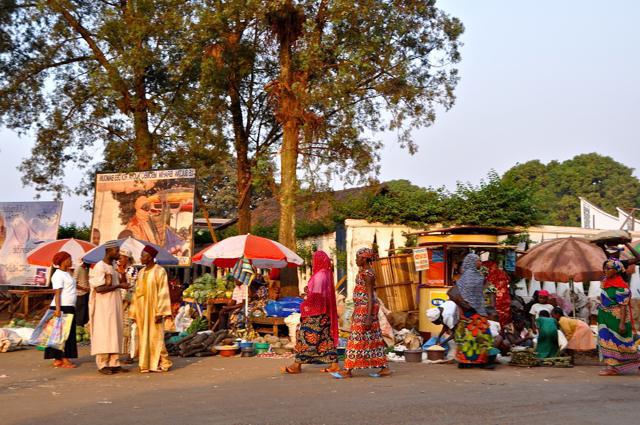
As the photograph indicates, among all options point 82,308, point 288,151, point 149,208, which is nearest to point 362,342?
point 82,308

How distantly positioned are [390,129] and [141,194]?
667 centimetres

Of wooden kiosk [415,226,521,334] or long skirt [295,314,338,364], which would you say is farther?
wooden kiosk [415,226,521,334]

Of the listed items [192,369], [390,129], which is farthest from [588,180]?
[192,369]

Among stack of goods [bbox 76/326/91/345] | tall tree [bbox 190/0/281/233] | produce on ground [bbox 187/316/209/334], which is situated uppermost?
tall tree [bbox 190/0/281/233]

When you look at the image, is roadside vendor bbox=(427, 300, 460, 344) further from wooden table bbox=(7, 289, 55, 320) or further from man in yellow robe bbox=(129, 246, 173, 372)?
wooden table bbox=(7, 289, 55, 320)

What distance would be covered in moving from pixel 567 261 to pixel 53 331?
28.3 feet

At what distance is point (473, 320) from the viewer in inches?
426

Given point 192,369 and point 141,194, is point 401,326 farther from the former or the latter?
point 141,194

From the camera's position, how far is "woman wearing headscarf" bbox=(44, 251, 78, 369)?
11094mm

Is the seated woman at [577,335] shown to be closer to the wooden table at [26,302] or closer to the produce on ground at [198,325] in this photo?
the produce on ground at [198,325]

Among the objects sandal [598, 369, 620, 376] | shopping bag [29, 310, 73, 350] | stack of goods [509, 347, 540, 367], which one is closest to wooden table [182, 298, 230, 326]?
shopping bag [29, 310, 73, 350]

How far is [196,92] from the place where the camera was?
20062 mm

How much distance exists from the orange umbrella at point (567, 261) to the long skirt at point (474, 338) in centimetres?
266

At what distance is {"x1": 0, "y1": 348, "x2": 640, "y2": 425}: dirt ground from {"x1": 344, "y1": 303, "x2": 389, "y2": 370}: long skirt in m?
0.28
